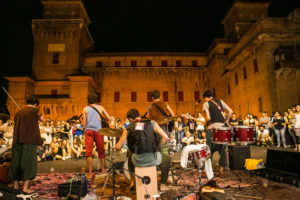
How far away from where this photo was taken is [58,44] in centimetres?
2923

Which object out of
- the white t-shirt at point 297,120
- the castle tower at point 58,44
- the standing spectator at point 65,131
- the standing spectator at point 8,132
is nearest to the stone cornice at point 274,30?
the white t-shirt at point 297,120

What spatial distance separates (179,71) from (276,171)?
28378 millimetres

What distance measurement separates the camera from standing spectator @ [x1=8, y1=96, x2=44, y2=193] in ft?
13.4

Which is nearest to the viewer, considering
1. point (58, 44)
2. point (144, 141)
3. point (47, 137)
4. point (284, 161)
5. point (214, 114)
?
point (144, 141)

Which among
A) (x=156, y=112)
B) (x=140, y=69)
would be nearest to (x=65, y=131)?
(x=156, y=112)

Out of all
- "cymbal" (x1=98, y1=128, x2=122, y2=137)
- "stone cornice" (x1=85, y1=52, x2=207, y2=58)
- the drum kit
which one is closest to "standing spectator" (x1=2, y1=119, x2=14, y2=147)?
"cymbal" (x1=98, y1=128, x2=122, y2=137)

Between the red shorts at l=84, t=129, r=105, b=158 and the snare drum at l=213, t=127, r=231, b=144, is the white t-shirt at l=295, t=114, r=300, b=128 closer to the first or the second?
the snare drum at l=213, t=127, r=231, b=144

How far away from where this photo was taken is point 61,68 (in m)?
28.7

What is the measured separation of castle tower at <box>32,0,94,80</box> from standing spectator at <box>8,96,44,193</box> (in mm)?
25811

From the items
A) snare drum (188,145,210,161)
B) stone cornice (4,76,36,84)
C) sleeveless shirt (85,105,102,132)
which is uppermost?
stone cornice (4,76,36,84)

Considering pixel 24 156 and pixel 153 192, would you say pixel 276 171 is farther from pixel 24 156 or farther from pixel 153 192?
pixel 24 156

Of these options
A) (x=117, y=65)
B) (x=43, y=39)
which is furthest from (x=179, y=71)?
(x=43, y=39)

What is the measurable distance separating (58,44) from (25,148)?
29025 mm

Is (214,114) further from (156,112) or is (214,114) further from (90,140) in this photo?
(90,140)
